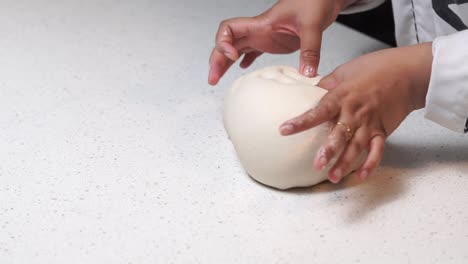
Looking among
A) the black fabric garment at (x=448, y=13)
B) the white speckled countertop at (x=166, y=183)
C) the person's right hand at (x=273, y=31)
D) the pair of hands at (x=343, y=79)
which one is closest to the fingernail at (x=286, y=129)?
the pair of hands at (x=343, y=79)

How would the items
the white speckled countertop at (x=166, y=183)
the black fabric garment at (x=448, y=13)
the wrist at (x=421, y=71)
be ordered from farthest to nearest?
the black fabric garment at (x=448, y=13) < the wrist at (x=421, y=71) < the white speckled countertop at (x=166, y=183)

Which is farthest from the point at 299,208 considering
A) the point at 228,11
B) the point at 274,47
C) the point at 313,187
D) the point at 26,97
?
the point at 228,11

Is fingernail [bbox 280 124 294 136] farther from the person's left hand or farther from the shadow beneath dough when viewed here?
the shadow beneath dough

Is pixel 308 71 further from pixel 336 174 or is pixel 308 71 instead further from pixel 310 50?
pixel 336 174

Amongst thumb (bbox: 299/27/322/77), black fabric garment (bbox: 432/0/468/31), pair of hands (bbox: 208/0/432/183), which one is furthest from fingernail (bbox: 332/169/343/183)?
black fabric garment (bbox: 432/0/468/31)

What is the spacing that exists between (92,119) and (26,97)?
13 centimetres

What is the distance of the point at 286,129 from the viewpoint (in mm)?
683

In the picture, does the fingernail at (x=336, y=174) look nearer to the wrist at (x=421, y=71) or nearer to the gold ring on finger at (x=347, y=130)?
the gold ring on finger at (x=347, y=130)

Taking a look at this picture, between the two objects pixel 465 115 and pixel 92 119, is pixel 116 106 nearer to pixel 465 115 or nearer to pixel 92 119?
pixel 92 119

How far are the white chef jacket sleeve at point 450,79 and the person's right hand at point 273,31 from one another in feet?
0.53

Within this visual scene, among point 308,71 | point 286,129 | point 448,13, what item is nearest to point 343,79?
point 308,71

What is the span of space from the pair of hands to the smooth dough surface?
29mm

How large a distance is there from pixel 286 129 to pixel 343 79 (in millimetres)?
162

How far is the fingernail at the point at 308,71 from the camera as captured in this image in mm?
830
